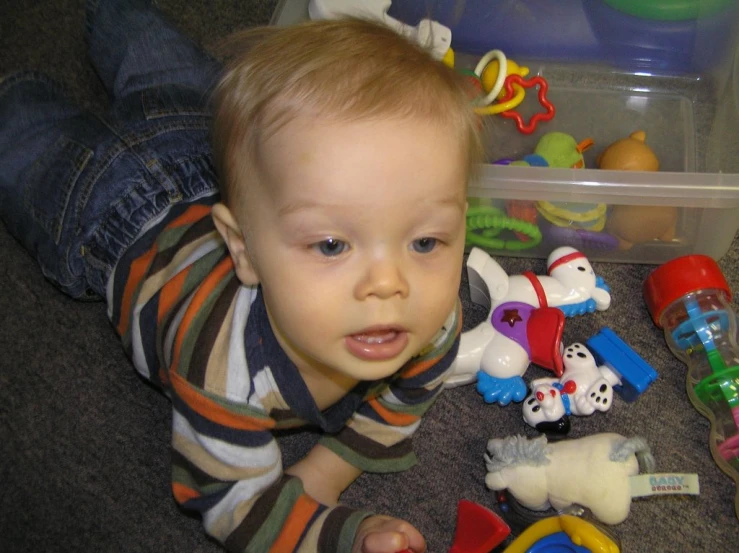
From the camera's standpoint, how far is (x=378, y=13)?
1187mm

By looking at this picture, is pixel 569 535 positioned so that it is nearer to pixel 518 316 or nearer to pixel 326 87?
pixel 518 316

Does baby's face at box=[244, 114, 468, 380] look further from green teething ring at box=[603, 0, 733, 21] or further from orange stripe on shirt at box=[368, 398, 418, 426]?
green teething ring at box=[603, 0, 733, 21]

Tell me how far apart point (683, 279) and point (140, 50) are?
808mm

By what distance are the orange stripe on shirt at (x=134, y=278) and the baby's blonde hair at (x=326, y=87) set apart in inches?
9.5

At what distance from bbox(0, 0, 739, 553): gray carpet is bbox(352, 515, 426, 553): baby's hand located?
9cm

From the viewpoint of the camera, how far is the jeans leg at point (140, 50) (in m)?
1.13

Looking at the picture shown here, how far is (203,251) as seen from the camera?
0.90 metres

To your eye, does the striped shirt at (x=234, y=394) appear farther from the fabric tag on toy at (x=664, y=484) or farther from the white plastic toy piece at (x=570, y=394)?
the fabric tag on toy at (x=664, y=484)

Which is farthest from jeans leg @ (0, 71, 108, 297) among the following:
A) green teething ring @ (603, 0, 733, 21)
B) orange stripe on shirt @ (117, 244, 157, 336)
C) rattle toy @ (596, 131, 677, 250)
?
green teething ring @ (603, 0, 733, 21)

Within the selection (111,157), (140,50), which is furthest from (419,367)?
(140,50)

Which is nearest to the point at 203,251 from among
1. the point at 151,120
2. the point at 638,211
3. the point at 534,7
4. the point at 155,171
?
the point at 155,171

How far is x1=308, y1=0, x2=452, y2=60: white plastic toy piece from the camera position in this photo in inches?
43.3

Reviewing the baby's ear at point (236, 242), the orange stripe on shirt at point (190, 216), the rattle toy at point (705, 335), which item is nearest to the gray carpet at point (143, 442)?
the rattle toy at point (705, 335)

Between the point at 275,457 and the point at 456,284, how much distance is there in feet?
0.99
